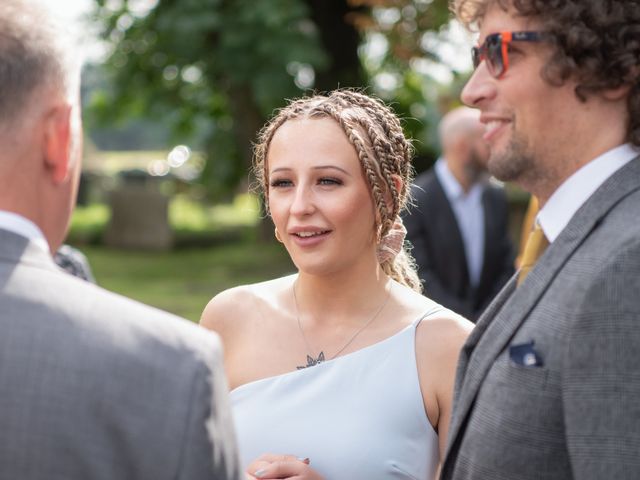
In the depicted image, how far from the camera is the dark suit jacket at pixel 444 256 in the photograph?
6414 millimetres

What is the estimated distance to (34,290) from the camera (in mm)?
1718

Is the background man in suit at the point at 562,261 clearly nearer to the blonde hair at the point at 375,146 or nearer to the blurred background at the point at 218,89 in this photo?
the blonde hair at the point at 375,146

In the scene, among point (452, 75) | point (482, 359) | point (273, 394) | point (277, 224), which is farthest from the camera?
point (452, 75)

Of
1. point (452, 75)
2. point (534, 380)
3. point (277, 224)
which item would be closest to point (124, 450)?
point (534, 380)

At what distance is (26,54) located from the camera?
173 cm

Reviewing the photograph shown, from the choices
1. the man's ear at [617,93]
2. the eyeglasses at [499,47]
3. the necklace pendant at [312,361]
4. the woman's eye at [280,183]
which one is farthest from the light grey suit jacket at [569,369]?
the woman's eye at [280,183]

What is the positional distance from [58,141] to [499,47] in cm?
115

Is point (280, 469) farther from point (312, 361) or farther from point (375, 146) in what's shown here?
point (375, 146)

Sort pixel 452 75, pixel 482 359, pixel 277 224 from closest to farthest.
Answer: pixel 482 359 < pixel 277 224 < pixel 452 75

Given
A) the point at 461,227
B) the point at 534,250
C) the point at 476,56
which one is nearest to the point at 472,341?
the point at 534,250

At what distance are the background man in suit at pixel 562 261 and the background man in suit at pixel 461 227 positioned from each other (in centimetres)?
400

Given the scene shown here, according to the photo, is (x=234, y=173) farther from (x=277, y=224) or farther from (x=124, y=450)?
(x=124, y=450)

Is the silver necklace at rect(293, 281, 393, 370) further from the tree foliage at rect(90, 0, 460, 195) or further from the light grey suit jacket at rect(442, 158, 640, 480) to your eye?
the tree foliage at rect(90, 0, 460, 195)

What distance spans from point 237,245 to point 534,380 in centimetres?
2019
